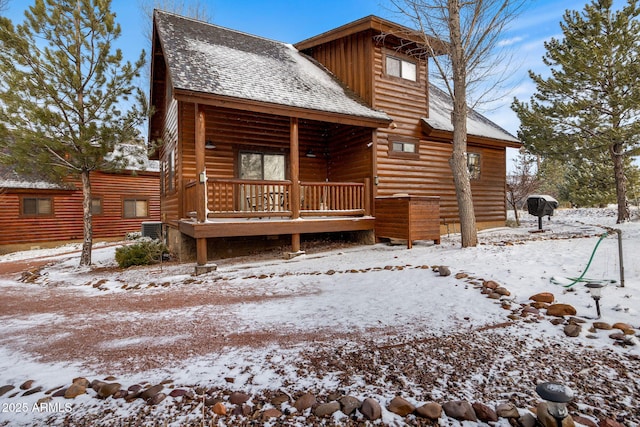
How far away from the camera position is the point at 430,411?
2.08 metres

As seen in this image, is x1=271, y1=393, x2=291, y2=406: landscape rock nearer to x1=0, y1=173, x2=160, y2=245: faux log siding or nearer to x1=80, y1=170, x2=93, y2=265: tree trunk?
x1=80, y1=170, x2=93, y2=265: tree trunk

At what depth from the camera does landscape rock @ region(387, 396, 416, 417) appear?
2.10m

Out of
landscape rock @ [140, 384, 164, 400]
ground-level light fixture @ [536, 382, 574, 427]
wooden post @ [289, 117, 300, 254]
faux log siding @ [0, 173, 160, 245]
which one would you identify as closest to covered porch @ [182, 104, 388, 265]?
wooden post @ [289, 117, 300, 254]

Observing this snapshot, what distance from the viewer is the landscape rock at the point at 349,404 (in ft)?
7.00

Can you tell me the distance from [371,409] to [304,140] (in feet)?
31.9

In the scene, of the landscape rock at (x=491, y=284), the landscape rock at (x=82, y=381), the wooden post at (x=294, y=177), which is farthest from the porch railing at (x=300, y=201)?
the landscape rock at (x=82, y=381)

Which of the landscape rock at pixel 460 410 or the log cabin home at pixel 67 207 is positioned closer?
the landscape rock at pixel 460 410

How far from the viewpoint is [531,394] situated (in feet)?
7.43

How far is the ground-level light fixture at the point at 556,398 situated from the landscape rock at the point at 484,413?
12.0 inches

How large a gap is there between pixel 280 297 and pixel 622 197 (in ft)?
44.0

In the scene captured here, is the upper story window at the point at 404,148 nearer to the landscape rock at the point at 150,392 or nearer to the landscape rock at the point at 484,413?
the landscape rock at the point at 484,413

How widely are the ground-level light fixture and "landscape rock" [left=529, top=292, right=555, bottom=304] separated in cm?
238

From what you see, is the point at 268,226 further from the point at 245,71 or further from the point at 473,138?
the point at 473,138

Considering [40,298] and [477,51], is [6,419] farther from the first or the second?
[477,51]
